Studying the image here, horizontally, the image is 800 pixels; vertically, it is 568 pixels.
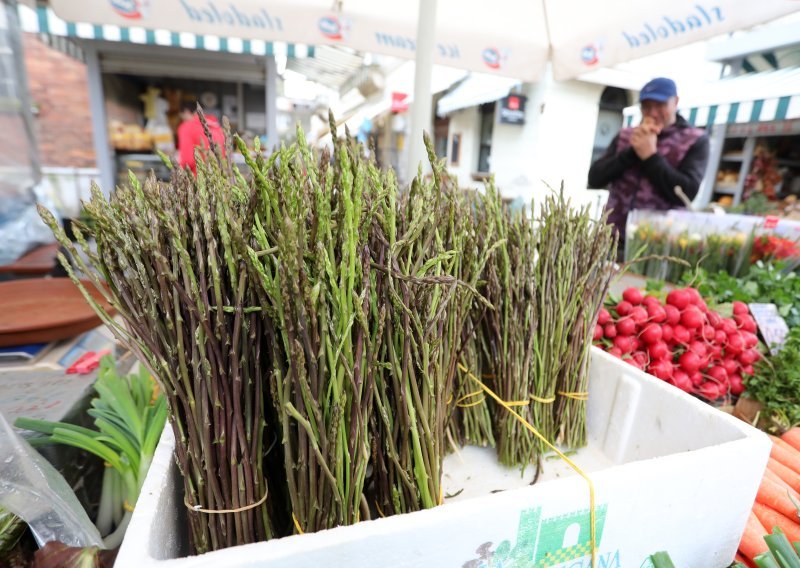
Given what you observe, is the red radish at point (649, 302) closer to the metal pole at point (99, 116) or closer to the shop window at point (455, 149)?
the metal pole at point (99, 116)

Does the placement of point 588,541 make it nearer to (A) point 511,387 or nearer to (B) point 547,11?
(A) point 511,387

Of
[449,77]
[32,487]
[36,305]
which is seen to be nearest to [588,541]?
[32,487]

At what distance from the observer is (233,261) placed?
65 centimetres

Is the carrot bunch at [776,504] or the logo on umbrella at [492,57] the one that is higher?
the logo on umbrella at [492,57]

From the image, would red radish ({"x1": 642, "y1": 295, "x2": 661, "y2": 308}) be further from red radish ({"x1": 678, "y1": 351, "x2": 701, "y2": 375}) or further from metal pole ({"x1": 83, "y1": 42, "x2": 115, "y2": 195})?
metal pole ({"x1": 83, "y1": 42, "x2": 115, "y2": 195})

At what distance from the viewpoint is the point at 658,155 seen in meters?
2.86

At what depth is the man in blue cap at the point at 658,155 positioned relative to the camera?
2.84 metres

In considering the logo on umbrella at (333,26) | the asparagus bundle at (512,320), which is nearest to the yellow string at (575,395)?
the asparagus bundle at (512,320)

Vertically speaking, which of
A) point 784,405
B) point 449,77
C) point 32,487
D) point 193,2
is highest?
point 449,77

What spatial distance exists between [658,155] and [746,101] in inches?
141

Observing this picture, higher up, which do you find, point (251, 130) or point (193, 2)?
point (193, 2)

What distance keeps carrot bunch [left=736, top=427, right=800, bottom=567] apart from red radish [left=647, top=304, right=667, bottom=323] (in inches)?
21.1

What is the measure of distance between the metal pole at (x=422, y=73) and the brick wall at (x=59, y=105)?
781 centimetres

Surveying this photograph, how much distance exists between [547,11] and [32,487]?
3.22 m
